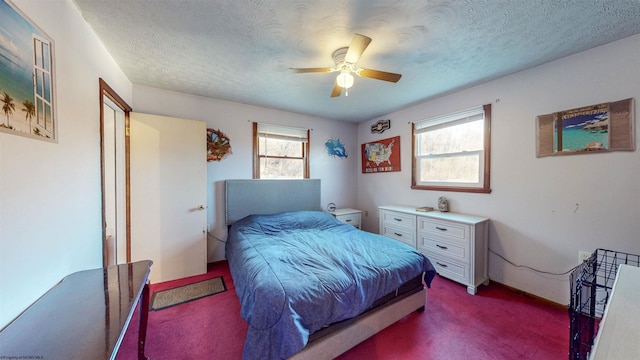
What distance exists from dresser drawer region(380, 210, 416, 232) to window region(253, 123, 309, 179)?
1.52m

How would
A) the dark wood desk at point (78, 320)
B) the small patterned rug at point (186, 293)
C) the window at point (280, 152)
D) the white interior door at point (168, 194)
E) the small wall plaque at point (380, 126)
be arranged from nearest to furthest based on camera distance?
the dark wood desk at point (78, 320)
the small patterned rug at point (186, 293)
the white interior door at point (168, 194)
the window at point (280, 152)
the small wall plaque at point (380, 126)

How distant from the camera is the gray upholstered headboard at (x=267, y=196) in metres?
3.14

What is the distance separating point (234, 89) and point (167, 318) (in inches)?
103

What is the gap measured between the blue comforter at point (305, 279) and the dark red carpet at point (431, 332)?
1.21 ft

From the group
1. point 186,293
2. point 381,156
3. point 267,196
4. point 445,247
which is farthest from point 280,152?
point 445,247

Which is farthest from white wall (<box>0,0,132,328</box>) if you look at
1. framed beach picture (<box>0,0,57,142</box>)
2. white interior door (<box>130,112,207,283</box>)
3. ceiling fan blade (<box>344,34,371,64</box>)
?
ceiling fan blade (<box>344,34,371,64</box>)

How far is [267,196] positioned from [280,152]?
82 centimetres

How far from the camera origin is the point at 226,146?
10.4 feet

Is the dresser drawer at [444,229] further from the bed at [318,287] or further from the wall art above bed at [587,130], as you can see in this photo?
the wall art above bed at [587,130]

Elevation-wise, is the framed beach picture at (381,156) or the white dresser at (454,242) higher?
the framed beach picture at (381,156)

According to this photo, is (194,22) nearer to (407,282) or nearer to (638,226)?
(407,282)

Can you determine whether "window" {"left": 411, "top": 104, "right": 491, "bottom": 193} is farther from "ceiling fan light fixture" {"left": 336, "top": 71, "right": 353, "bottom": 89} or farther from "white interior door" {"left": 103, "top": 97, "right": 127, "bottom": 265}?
"white interior door" {"left": 103, "top": 97, "right": 127, "bottom": 265}

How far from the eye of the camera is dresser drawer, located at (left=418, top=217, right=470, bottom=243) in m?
2.43

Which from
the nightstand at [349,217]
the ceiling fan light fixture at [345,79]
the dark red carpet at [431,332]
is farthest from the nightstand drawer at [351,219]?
the ceiling fan light fixture at [345,79]
